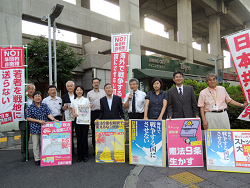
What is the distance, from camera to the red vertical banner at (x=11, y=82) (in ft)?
15.9

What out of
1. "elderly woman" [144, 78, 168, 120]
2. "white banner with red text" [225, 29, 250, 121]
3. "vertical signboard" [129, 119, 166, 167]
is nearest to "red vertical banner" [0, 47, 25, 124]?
"vertical signboard" [129, 119, 166, 167]

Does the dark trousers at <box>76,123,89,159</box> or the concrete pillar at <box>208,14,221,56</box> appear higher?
the concrete pillar at <box>208,14,221,56</box>

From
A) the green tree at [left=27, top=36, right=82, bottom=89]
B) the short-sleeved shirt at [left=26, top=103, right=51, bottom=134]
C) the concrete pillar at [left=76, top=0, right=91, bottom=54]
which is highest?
the concrete pillar at [left=76, top=0, right=91, bottom=54]

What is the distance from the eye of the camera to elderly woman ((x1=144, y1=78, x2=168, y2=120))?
13.6ft

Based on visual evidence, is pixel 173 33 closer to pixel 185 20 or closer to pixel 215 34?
pixel 215 34

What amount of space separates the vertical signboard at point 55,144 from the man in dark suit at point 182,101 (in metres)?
2.57

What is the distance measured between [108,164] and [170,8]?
25.0m

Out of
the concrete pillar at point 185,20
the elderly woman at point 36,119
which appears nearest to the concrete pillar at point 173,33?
the concrete pillar at point 185,20

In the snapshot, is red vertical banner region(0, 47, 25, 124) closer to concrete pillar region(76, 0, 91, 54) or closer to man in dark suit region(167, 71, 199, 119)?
man in dark suit region(167, 71, 199, 119)

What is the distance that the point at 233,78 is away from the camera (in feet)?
106

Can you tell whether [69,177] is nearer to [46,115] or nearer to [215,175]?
[46,115]

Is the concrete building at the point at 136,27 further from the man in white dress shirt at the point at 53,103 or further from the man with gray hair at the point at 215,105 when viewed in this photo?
the man with gray hair at the point at 215,105

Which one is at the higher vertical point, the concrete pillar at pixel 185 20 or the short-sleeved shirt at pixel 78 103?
the concrete pillar at pixel 185 20

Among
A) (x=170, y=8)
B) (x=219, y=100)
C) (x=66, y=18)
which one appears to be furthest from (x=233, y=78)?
(x=219, y=100)
